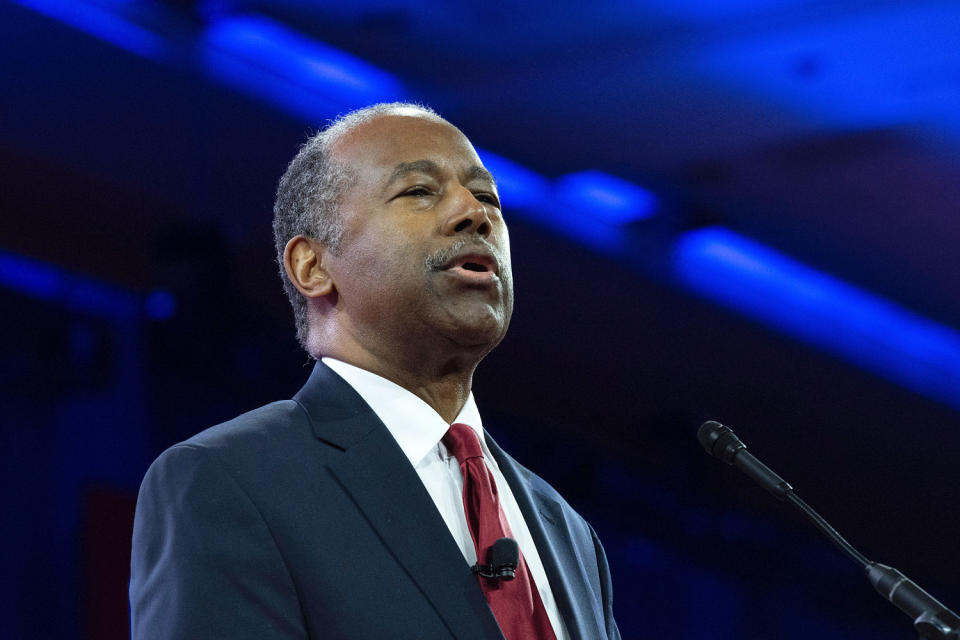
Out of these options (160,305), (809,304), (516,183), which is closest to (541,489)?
(160,305)

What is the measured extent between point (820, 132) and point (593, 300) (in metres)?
0.90

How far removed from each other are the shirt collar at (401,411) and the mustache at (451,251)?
18 cm

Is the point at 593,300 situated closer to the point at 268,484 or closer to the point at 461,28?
the point at 461,28

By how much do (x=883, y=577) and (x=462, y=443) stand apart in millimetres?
580

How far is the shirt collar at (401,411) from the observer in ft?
5.23

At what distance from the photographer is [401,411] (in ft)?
5.34

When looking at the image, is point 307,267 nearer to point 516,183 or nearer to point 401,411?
point 401,411

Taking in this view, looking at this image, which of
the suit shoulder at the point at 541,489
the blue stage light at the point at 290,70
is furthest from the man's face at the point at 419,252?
the blue stage light at the point at 290,70

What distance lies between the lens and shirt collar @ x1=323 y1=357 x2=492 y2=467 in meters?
1.59

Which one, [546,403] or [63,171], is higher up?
[63,171]

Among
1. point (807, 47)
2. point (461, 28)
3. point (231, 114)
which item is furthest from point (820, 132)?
point (231, 114)

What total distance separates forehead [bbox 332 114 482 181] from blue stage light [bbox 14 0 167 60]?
1523 millimetres

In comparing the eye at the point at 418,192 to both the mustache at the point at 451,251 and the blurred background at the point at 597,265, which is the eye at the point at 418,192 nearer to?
the mustache at the point at 451,251

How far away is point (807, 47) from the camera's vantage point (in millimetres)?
3373
